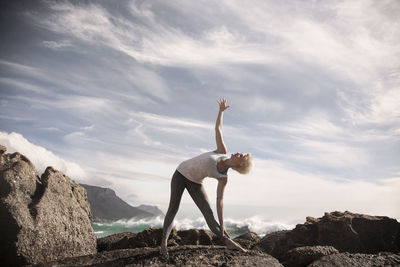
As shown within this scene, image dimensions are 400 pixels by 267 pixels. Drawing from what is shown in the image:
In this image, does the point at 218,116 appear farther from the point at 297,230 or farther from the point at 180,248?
the point at 297,230

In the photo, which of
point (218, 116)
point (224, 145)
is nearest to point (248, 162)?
point (224, 145)

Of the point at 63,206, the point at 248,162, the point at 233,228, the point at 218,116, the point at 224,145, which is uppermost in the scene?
the point at 218,116

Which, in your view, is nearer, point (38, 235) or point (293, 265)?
point (38, 235)

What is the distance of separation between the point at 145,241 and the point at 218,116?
438 cm

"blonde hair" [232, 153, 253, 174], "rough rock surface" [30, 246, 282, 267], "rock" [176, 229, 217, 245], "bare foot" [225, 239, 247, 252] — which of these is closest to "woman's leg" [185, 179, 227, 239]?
"bare foot" [225, 239, 247, 252]

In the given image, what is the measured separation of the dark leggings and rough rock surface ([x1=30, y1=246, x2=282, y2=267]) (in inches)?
17.1

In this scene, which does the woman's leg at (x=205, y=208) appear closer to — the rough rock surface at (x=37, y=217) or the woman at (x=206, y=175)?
the woman at (x=206, y=175)

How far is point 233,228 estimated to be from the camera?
32594 mm

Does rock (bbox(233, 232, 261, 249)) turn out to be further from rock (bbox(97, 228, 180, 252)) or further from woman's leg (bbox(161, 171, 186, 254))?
woman's leg (bbox(161, 171, 186, 254))

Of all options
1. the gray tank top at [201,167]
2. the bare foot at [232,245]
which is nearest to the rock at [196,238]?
the bare foot at [232,245]

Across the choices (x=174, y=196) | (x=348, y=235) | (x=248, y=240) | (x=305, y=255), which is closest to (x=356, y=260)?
(x=305, y=255)

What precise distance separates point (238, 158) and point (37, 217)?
438 cm

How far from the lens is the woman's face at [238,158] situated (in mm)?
5297

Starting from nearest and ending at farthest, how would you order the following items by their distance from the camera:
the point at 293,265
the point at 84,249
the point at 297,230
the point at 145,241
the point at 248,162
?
the point at 248,162, the point at 293,265, the point at 84,249, the point at 145,241, the point at 297,230
